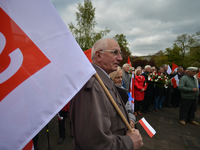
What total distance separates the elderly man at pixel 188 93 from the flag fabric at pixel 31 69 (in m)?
4.92

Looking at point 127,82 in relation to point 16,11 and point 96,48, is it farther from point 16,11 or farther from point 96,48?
point 16,11

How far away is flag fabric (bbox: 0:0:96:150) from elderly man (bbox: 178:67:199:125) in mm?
4917

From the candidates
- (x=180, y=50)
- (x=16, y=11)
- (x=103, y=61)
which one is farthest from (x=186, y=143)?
(x=180, y=50)

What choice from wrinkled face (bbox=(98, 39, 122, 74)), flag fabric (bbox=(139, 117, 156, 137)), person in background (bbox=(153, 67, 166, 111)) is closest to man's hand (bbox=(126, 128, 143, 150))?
flag fabric (bbox=(139, 117, 156, 137))

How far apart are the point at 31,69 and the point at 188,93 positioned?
5.45m

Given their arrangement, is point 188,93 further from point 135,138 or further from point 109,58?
point 109,58

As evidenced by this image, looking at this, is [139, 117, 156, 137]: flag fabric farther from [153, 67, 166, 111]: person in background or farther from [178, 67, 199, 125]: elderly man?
[153, 67, 166, 111]: person in background

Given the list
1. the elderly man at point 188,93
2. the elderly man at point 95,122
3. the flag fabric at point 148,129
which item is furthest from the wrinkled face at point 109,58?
the elderly man at point 188,93

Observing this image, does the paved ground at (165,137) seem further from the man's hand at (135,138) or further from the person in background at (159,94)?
the man's hand at (135,138)

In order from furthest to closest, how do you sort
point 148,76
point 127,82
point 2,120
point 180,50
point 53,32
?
point 180,50 → point 148,76 → point 127,82 → point 53,32 → point 2,120

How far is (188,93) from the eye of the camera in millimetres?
4316

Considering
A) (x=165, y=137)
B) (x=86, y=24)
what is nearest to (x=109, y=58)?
(x=165, y=137)

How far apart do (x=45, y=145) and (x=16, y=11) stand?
3500mm

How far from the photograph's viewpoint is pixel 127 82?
491 centimetres
